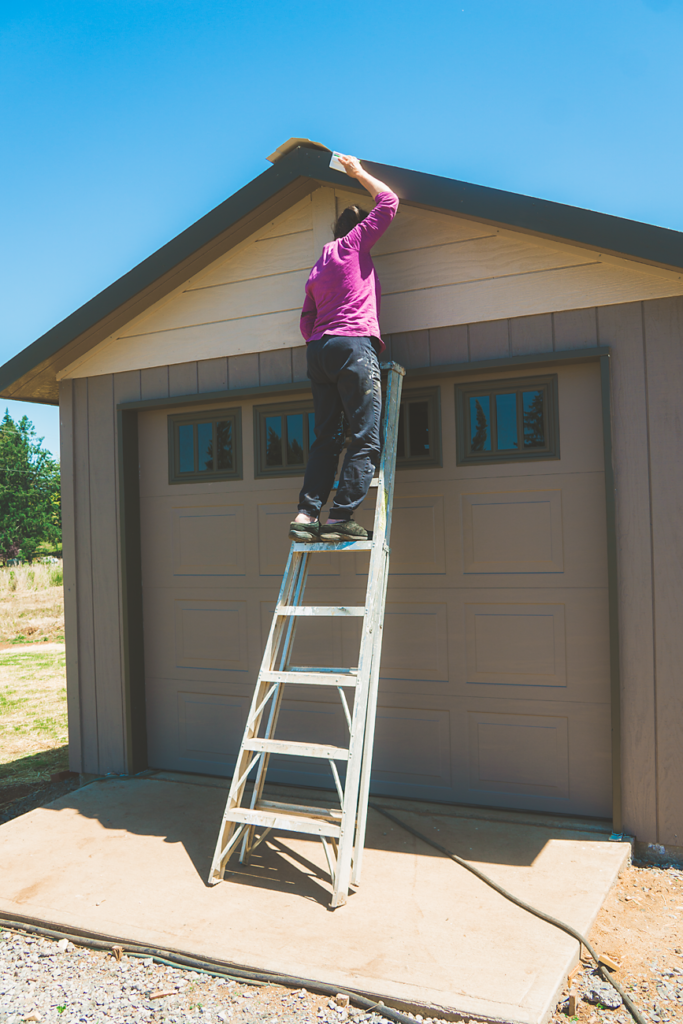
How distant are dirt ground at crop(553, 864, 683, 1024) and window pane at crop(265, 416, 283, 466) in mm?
3122

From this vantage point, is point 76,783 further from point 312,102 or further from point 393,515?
point 312,102

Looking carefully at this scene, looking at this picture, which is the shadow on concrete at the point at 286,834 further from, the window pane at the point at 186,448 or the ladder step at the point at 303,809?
the window pane at the point at 186,448

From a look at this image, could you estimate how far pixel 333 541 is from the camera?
11.4ft

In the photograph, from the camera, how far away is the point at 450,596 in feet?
13.6

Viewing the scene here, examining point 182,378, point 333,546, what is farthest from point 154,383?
point 333,546

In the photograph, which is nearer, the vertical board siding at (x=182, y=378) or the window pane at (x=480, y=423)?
the window pane at (x=480, y=423)

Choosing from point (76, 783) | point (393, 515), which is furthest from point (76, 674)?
point (393, 515)

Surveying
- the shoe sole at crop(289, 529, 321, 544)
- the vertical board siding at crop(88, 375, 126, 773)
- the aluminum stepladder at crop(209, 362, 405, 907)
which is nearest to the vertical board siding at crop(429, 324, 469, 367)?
the aluminum stepladder at crop(209, 362, 405, 907)

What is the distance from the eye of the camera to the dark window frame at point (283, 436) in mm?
4582

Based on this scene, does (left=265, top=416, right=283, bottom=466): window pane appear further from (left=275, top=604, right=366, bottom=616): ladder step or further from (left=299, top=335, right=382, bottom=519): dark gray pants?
(left=275, top=604, right=366, bottom=616): ladder step

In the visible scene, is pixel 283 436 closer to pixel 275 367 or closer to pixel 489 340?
pixel 275 367

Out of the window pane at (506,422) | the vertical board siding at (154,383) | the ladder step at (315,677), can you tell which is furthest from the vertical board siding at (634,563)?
the vertical board siding at (154,383)

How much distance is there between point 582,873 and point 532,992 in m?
1.04

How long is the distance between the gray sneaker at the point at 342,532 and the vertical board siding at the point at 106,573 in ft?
7.31
